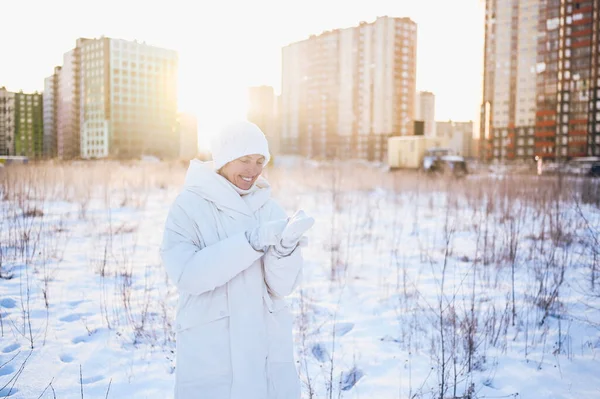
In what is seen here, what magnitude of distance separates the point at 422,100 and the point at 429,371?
401ft

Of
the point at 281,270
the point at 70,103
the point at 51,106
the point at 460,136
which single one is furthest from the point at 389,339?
the point at 460,136

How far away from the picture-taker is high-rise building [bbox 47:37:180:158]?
80875 millimetres

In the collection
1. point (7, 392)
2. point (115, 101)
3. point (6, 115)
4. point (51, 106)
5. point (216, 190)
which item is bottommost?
point (7, 392)

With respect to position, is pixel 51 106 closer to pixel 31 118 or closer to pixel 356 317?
pixel 31 118

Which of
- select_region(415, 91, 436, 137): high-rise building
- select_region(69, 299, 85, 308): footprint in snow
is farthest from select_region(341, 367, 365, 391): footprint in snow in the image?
select_region(415, 91, 436, 137): high-rise building

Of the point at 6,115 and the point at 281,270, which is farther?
the point at 6,115

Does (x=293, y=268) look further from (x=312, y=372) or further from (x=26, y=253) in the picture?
(x=26, y=253)

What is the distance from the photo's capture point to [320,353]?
316 cm

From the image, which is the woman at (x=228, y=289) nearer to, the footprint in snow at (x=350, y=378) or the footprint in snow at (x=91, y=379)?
the footprint in snow at (x=350, y=378)

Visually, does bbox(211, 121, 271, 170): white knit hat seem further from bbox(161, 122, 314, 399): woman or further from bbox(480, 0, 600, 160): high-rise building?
bbox(480, 0, 600, 160): high-rise building

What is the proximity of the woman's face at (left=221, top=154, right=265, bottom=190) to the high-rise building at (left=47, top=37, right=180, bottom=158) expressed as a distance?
83459mm

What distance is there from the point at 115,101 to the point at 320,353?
89287 millimetres

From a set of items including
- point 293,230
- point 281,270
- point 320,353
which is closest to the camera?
point 293,230

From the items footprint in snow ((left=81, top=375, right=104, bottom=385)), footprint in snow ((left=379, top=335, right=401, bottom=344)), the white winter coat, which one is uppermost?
the white winter coat
